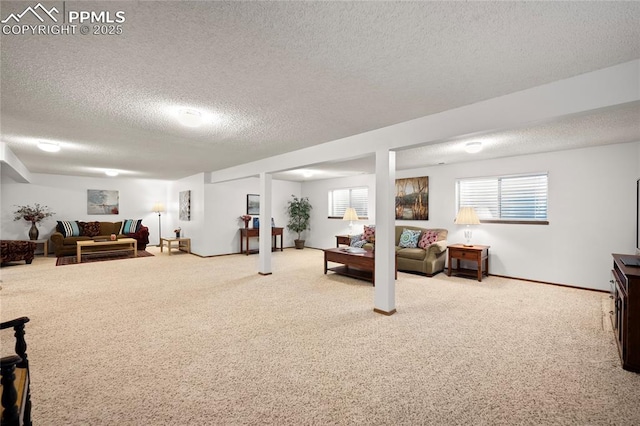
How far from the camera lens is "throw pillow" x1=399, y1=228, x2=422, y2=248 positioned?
20.0 ft

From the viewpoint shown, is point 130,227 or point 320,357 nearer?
point 320,357

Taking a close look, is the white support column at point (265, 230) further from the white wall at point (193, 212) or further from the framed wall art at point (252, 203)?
the framed wall art at point (252, 203)

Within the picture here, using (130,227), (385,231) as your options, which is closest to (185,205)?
(130,227)

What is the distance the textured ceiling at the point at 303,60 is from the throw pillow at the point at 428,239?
9.18 ft

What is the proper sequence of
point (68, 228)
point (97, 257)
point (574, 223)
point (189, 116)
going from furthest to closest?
point (68, 228) → point (97, 257) → point (574, 223) → point (189, 116)

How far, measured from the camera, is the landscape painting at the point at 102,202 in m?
9.12

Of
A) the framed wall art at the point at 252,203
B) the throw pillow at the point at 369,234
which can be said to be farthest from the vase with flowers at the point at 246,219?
the throw pillow at the point at 369,234

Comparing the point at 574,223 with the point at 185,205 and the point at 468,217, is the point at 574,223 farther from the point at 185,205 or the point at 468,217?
the point at 185,205

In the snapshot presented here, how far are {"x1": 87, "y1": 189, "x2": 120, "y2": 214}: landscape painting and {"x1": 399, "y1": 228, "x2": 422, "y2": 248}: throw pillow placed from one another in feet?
29.6

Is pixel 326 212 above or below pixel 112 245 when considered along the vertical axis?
above

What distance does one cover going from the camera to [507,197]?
216 inches

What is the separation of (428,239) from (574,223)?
7.50 feet

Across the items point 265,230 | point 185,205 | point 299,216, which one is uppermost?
point 185,205

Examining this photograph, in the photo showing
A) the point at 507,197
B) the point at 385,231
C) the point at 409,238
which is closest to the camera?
the point at 385,231
